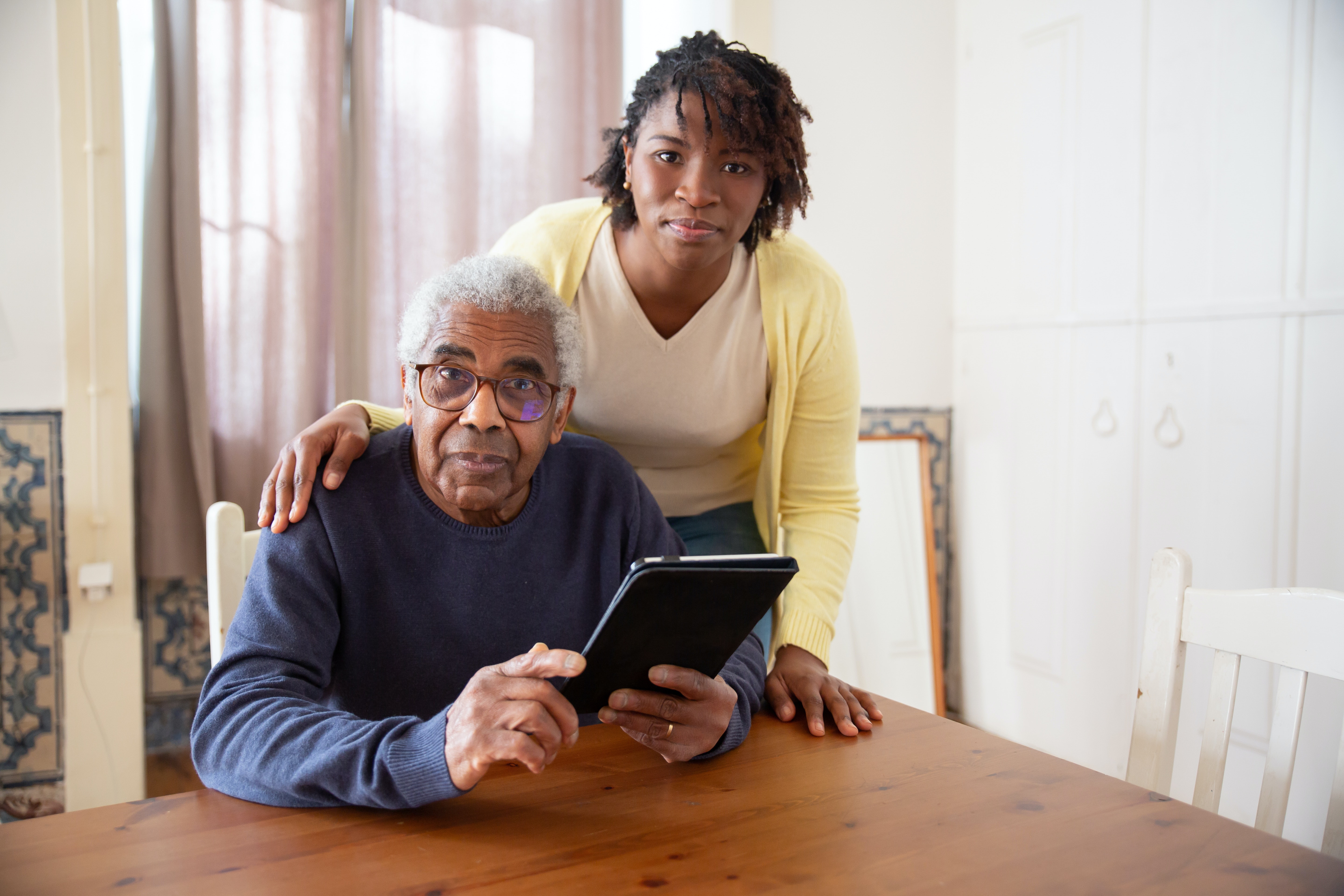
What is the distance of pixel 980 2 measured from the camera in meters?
3.28

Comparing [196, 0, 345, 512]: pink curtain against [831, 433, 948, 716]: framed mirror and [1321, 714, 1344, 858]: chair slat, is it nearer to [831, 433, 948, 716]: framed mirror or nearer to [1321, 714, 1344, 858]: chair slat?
[831, 433, 948, 716]: framed mirror

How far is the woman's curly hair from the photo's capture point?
1483 mm

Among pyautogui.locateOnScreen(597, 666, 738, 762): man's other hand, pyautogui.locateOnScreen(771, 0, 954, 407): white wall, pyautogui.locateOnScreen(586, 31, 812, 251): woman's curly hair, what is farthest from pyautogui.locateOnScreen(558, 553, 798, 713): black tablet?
pyautogui.locateOnScreen(771, 0, 954, 407): white wall

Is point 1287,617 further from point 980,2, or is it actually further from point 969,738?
point 980,2

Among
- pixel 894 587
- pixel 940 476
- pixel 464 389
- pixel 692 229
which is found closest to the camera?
pixel 464 389

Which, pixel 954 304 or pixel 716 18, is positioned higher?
pixel 716 18

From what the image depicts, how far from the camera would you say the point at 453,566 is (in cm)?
126

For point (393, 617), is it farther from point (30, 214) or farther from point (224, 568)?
point (30, 214)

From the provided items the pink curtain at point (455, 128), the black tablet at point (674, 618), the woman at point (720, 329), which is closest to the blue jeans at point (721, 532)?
the woman at point (720, 329)

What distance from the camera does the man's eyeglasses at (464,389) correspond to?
126 centimetres

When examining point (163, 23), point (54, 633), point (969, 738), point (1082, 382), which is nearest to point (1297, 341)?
point (1082, 382)

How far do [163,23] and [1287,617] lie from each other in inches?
105

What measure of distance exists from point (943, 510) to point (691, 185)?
232 centimetres

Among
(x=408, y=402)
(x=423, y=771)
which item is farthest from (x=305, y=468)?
(x=423, y=771)
